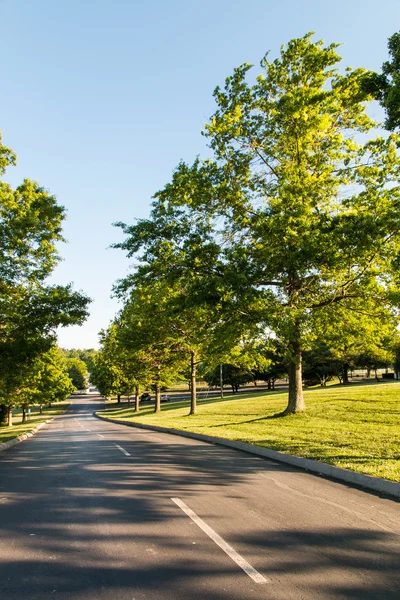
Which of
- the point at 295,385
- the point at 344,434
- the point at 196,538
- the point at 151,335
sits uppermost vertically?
the point at 151,335

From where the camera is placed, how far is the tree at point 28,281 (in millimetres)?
17812

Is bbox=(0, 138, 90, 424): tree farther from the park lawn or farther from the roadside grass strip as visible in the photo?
the roadside grass strip

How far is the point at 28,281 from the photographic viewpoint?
61.6 feet

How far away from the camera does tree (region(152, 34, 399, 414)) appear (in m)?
13.6

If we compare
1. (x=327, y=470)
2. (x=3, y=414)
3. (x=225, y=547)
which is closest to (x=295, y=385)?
(x=327, y=470)

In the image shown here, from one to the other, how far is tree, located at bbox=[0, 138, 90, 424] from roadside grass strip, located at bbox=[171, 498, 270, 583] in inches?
534

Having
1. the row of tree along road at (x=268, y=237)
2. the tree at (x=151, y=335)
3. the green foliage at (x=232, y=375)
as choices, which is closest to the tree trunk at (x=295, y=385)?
the row of tree along road at (x=268, y=237)

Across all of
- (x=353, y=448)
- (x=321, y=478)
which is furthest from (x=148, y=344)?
(x=321, y=478)

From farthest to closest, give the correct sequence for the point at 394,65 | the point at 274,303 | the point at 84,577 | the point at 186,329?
the point at 186,329 → the point at 274,303 → the point at 394,65 → the point at 84,577

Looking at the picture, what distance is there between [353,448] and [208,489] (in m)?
5.10

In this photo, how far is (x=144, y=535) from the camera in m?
5.05

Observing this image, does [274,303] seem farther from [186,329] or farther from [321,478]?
[186,329]

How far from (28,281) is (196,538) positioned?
1603cm

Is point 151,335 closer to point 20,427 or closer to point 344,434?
point 20,427
